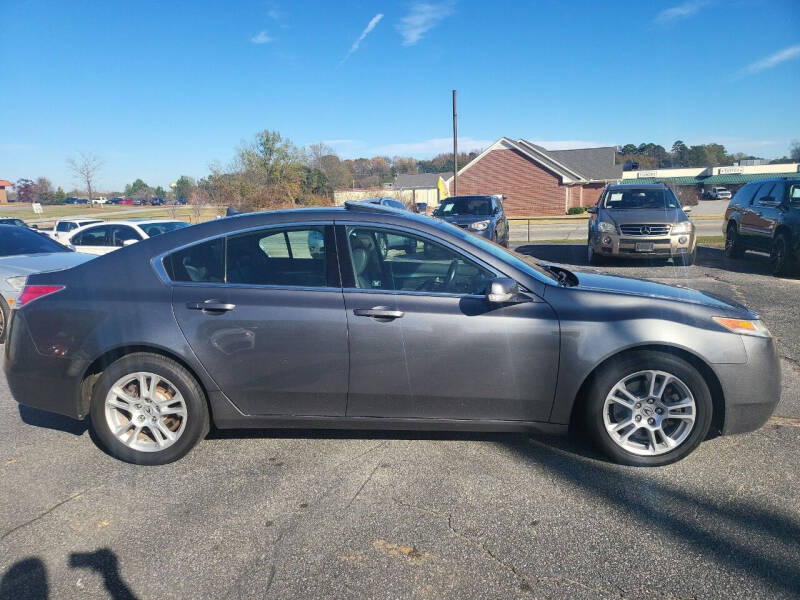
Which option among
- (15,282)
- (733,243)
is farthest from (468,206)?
(15,282)

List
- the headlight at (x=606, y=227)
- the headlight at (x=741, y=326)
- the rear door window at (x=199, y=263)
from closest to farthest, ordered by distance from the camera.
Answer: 1. the headlight at (x=741, y=326)
2. the rear door window at (x=199, y=263)
3. the headlight at (x=606, y=227)

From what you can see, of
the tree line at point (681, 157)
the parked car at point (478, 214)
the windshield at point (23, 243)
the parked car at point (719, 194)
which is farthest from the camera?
the tree line at point (681, 157)

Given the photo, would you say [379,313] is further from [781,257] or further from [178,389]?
[781,257]

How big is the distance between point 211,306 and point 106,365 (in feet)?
2.66

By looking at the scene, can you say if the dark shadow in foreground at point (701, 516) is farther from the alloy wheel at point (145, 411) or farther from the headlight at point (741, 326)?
the alloy wheel at point (145, 411)

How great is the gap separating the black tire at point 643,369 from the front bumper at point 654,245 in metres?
8.41

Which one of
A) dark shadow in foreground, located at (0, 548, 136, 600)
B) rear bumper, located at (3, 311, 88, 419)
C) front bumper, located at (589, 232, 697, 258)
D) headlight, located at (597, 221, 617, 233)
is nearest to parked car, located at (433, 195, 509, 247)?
headlight, located at (597, 221, 617, 233)

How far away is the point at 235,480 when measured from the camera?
11.2 feet

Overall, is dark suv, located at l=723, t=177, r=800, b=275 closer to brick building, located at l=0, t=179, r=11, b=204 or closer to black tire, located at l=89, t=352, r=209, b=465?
black tire, located at l=89, t=352, r=209, b=465

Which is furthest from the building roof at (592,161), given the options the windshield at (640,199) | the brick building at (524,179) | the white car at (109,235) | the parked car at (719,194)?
the white car at (109,235)

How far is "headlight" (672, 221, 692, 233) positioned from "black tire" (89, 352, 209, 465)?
1016 cm

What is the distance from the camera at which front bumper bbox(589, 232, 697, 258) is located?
1106cm

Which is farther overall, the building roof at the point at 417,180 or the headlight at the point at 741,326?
the building roof at the point at 417,180

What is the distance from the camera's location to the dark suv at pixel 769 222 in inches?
394
